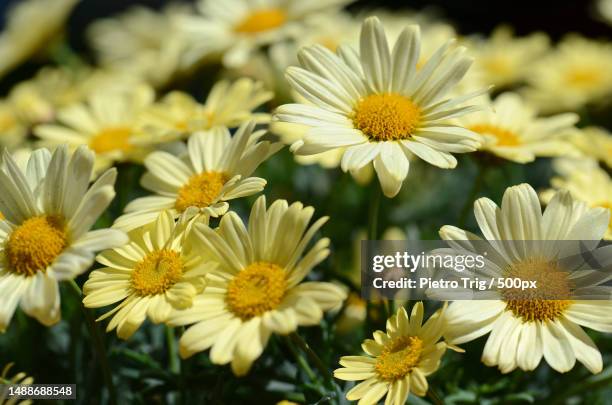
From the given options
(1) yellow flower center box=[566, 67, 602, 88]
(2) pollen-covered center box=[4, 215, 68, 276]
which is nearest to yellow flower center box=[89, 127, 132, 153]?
(2) pollen-covered center box=[4, 215, 68, 276]

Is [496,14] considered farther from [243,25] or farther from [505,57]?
[243,25]

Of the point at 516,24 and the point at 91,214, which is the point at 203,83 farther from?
the point at 516,24

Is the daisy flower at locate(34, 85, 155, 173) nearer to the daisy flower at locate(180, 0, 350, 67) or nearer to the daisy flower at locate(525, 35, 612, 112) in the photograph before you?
the daisy flower at locate(180, 0, 350, 67)

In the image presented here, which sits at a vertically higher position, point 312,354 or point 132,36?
point 132,36

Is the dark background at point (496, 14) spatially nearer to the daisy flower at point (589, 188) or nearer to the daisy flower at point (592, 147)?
the daisy flower at point (592, 147)

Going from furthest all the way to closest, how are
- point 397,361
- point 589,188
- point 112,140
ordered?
point 112,140 → point 589,188 → point 397,361

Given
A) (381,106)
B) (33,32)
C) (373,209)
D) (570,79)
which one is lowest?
(373,209)

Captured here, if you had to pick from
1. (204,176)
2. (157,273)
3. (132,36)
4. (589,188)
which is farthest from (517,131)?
(132,36)
